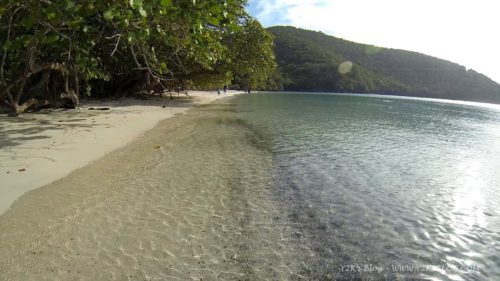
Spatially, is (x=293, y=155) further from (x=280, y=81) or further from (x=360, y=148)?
(x=280, y=81)

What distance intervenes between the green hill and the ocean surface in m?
145

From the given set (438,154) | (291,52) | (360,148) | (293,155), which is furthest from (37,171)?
(291,52)

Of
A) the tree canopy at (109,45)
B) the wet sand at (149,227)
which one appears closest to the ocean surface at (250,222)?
the wet sand at (149,227)

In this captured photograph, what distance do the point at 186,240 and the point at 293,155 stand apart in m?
7.76

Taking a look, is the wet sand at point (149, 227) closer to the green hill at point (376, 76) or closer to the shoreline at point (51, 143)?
the shoreline at point (51, 143)

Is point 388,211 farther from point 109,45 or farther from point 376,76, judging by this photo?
point 376,76

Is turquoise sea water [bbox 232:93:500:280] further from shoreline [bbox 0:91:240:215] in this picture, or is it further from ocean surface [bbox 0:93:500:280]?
shoreline [bbox 0:91:240:215]

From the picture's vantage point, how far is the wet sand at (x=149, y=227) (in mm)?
4699

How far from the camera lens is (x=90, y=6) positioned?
6.49 meters

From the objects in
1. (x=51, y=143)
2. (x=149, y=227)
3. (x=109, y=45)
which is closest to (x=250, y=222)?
(x=149, y=227)

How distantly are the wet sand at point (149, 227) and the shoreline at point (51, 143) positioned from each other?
392 millimetres

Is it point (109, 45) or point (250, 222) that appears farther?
point (109, 45)

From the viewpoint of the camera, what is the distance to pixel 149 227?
5.97 m

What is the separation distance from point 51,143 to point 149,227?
266 inches
